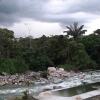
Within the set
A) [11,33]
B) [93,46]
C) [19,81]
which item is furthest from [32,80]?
[93,46]

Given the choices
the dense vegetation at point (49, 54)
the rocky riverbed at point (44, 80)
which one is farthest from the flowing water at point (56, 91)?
the dense vegetation at point (49, 54)

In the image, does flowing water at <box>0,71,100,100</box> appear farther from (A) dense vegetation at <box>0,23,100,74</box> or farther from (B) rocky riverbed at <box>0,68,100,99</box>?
(A) dense vegetation at <box>0,23,100,74</box>

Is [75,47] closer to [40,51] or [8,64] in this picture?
[40,51]

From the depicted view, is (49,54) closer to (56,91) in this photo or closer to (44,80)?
(44,80)

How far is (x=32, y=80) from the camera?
44.7 meters

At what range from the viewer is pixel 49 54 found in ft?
207

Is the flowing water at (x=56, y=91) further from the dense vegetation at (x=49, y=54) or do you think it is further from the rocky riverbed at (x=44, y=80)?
the dense vegetation at (x=49, y=54)

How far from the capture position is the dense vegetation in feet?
182

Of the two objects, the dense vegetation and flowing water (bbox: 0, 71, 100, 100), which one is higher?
the dense vegetation

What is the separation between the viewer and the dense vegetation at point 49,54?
182 feet

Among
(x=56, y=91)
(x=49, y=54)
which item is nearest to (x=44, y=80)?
(x=56, y=91)

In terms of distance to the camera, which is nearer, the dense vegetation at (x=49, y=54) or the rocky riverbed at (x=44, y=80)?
the rocky riverbed at (x=44, y=80)

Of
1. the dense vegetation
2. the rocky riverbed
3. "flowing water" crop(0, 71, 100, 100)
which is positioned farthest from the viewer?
the dense vegetation

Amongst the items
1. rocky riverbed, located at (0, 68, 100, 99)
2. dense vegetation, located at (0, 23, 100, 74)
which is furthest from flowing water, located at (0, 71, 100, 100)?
dense vegetation, located at (0, 23, 100, 74)
